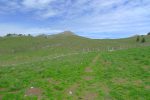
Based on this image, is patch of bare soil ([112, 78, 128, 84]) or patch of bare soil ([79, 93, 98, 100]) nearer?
patch of bare soil ([79, 93, 98, 100])

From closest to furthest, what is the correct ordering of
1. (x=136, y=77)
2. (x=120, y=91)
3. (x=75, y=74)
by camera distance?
(x=120, y=91) → (x=136, y=77) → (x=75, y=74)

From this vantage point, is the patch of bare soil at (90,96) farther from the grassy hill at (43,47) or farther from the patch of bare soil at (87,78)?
the grassy hill at (43,47)

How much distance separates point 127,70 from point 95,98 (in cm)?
943

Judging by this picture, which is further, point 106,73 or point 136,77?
point 106,73

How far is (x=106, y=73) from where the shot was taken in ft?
73.1

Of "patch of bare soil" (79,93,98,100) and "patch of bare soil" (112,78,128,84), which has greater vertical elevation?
"patch of bare soil" (112,78,128,84)

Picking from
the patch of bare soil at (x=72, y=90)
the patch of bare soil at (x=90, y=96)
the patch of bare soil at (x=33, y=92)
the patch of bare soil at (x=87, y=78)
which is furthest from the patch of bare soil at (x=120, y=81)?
the patch of bare soil at (x=33, y=92)

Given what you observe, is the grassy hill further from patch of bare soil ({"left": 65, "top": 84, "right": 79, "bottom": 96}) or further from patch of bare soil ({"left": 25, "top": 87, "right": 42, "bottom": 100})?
patch of bare soil ({"left": 65, "top": 84, "right": 79, "bottom": 96})

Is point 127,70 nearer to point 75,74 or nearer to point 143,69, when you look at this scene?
point 143,69


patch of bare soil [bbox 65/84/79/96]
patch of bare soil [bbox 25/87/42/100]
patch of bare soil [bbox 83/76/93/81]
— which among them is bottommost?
patch of bare soil [bbox 65/84/79/96]

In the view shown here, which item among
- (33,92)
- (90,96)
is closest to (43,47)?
(33,92)

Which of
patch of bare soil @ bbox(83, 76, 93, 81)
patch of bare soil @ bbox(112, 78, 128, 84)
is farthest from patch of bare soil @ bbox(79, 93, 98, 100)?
patch of bare soil @ bbox(83, 76, 93, 81)

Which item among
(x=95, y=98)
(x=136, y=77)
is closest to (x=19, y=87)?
(x=95, y=98)

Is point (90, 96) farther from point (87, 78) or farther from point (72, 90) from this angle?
point (87, 78)
